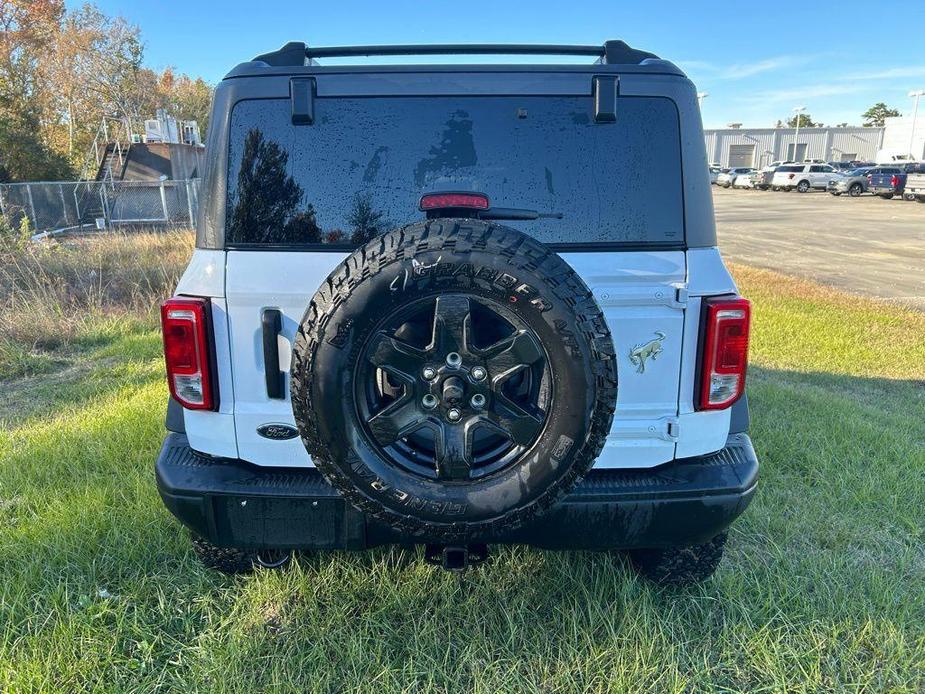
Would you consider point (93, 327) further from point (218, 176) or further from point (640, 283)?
point (640, 283)

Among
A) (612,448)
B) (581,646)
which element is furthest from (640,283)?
(581,646)

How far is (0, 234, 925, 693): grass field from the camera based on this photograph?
7.27 feet

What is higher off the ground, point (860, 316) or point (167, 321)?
point (167, 321)

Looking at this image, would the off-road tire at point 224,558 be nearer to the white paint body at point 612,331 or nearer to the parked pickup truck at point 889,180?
the white paint body at point 612,331

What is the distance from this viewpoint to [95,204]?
A: 20.7 m

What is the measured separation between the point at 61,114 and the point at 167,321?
46.9 m

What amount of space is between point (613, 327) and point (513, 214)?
0.52 metres

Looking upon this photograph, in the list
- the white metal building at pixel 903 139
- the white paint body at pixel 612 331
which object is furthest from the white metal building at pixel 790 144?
the white paint body at pixel 612 331

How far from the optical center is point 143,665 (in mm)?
2246

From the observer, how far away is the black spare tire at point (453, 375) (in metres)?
1.81

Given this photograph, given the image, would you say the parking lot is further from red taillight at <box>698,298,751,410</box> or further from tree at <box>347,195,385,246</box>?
tree at <box>347,195,385,246</box>

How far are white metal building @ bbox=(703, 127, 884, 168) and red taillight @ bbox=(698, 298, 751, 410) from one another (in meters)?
80.3

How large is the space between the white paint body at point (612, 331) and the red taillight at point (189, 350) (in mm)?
38

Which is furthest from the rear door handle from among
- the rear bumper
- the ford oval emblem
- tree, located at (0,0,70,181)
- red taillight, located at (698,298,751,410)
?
tree, located at (0,0,70,181)
